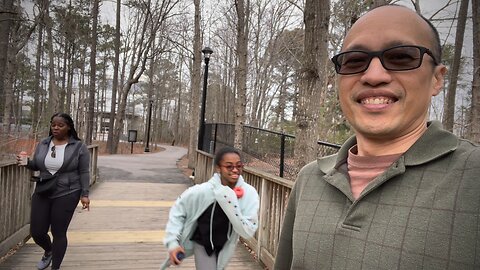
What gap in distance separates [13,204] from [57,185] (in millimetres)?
1471

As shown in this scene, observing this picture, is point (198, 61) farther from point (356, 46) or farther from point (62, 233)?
point (356, 46)

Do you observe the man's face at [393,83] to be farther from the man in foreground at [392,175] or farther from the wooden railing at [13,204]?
the wooden railing at [13,204]

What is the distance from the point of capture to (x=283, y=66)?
29672 mm

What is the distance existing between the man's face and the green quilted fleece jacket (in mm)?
75

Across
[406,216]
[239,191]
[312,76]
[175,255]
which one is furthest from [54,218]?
[406,216]

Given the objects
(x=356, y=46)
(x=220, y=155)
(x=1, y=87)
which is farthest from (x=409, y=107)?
(x=1, y=87)

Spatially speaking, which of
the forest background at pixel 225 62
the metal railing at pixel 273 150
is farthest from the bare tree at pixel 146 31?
the metal railing at pixel 273 150

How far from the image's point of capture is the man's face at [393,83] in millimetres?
Answer: 988

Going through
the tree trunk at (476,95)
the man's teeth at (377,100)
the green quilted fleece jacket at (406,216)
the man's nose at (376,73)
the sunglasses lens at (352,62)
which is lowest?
the green quilted fleece jacket at (406,216)

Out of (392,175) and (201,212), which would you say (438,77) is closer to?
(392,175)

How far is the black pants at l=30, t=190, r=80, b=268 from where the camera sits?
3729 mm


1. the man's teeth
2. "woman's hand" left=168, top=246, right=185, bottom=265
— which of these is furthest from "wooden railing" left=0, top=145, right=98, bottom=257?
the man's teeth

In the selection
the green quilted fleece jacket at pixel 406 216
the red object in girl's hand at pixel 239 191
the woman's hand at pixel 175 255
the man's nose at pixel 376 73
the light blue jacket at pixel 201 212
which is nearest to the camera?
the green quilted fleece jacket at pixel 406 216

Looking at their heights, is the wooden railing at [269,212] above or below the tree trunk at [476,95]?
below
